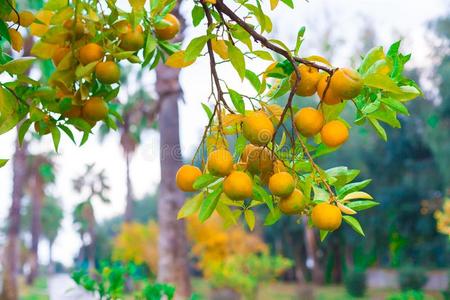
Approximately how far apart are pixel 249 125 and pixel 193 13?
15.0 inches

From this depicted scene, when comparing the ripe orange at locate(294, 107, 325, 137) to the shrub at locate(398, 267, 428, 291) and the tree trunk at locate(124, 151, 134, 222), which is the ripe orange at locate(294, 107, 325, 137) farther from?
the tree trunk at locate(124, 151, 134, 222)

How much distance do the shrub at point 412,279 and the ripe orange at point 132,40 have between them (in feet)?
56.1

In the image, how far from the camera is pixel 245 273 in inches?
623

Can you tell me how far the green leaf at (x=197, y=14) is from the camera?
1.20m

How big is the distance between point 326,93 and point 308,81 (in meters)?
0.04

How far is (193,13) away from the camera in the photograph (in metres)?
1.20

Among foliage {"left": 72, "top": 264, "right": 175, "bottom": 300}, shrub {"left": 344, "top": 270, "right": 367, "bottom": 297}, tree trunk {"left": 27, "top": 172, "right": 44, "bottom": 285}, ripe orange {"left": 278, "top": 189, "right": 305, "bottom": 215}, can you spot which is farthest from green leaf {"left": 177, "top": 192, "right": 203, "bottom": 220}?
tree trunk {"left": 27, "top": 172, "right": 44, "bottom": 285}

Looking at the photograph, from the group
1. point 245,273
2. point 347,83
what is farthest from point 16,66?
point 245,273

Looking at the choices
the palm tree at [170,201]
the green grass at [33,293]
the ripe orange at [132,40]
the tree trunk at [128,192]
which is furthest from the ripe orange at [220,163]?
the tree trunk at [128,192]

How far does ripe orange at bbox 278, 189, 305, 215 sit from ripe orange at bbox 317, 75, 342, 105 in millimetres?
175

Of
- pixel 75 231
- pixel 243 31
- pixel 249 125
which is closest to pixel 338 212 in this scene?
pixel 249 125

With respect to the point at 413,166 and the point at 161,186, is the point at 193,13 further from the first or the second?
the point at 413,166

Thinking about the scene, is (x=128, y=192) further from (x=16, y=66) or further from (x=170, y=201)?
(x=16, y=66)

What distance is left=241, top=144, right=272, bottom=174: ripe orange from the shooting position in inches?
39.2
